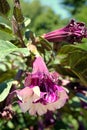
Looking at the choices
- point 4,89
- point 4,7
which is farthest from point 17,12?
point 4,89

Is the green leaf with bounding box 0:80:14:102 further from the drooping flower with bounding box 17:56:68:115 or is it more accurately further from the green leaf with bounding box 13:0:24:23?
the green leaf with bounding box 13:0:24:23

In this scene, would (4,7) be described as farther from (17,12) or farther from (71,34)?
(71,34)

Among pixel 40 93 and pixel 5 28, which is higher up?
pixel 5 28

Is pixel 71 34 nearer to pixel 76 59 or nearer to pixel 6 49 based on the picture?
pixel 76 59

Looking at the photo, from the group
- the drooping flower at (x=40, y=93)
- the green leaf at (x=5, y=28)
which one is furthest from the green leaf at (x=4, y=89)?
the green leaf at (x=5, y=28)

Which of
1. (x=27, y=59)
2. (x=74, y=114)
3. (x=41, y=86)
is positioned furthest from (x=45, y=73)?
(x=74, y=114)

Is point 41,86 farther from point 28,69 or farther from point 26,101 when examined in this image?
point 28,69

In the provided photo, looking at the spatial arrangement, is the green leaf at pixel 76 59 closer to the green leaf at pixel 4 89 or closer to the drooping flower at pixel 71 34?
the drooping flower at pixel 71 34

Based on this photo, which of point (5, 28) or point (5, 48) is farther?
point (5, 28)
